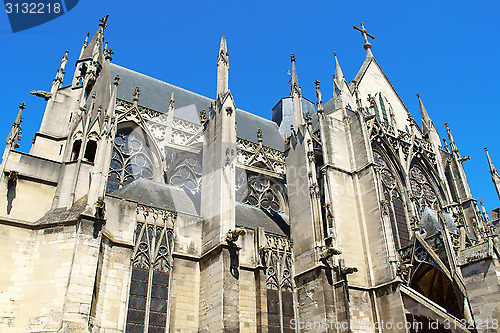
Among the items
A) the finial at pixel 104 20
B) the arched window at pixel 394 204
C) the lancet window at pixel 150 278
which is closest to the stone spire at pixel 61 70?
the finial at pixel 104 20

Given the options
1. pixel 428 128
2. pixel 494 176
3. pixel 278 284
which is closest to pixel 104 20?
pixel 278 284

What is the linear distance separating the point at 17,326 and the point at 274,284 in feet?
18.1

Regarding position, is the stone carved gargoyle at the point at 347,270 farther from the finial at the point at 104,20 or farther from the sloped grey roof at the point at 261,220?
the finial at the point at 104,20

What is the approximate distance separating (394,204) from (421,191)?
2218 mm

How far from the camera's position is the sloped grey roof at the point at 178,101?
16.7 metres

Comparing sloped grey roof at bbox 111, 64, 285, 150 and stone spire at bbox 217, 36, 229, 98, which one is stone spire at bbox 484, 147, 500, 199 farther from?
stone spire at bbox 217, 36, 229, 98

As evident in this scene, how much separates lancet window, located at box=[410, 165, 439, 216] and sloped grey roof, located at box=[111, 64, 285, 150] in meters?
6.27

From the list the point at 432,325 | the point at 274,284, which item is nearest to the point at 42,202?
the point at 274,284

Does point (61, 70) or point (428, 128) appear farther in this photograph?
point (428, 128)

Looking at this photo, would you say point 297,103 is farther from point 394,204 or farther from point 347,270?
point 347,270

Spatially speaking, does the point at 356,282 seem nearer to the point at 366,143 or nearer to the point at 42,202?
the point at 366,143

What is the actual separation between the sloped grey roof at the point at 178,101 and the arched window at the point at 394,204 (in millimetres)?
5967

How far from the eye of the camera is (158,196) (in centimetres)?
1099

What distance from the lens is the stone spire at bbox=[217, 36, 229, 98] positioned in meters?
11.5
